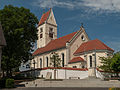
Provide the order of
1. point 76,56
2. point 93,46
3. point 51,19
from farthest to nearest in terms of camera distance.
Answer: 1. point 51,19
2. point 76,56
3. point 93,46

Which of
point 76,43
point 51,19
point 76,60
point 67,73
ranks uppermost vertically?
point 51,19

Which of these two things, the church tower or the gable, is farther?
the gable

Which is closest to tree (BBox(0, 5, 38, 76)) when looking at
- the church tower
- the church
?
the church

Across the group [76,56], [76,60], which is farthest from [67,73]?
[76,56]

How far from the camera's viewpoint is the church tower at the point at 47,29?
6656cm

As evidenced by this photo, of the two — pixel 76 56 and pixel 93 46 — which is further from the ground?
pixel 93 46

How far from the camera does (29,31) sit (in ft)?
127

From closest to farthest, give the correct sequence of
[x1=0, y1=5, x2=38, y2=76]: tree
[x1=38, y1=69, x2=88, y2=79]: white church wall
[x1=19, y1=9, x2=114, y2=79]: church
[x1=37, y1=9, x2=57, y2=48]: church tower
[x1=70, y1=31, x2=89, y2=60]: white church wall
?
[x1=0, y1=5, x2=38, y2=76]: tree → [x1=38, y1=69, x2=88, y2=79]: white church wall → [x1=19, y1=9, x2=114, y2=79]: church → [x1=70, y1=31, x2=89, y2=60]: white church wall → [x1=37, y1=9, x2=57, y2=48]: church tower

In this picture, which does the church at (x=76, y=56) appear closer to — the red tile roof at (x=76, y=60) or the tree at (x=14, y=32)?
the red tile roof at (x=76, y=60)

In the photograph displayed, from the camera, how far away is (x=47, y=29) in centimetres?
6706

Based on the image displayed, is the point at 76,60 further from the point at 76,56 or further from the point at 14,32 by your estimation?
the point at 14,32

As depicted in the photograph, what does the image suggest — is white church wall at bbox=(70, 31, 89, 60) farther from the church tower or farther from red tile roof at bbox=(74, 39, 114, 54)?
the church tower

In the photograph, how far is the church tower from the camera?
66562 mm

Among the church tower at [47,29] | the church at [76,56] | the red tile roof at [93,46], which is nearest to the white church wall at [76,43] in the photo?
the church at [76,56]
